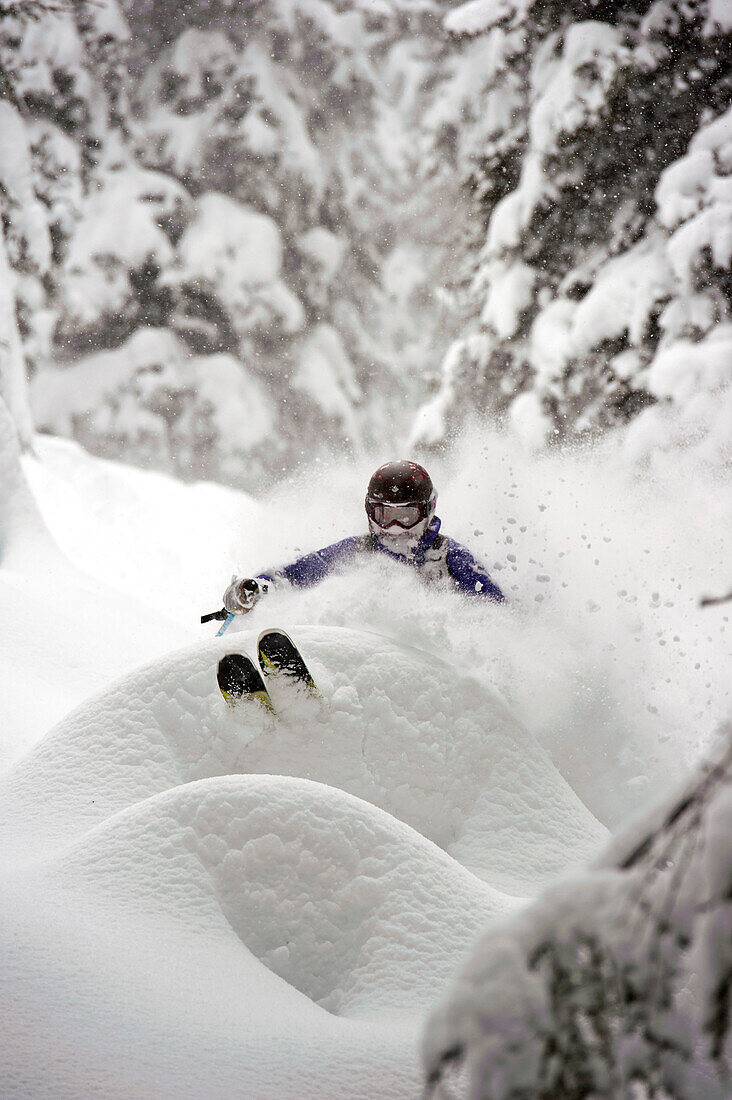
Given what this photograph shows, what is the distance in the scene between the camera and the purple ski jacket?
453 cm

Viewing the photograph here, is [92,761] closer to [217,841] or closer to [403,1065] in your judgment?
[217,841]

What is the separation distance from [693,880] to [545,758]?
2.97 meters

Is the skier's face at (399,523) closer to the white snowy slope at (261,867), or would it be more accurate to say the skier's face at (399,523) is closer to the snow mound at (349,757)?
the white snowy slope at (261,867)

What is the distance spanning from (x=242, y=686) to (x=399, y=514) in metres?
1.52

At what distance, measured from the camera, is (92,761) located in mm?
3295

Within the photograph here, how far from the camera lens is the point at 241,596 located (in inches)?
176

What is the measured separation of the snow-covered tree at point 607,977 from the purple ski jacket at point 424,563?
11.6 feet

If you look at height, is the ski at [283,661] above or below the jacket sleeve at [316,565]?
below

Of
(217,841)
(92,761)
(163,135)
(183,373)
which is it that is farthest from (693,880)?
(163,135)

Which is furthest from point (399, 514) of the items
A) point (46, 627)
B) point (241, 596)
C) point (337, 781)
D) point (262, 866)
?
point (46, 627)

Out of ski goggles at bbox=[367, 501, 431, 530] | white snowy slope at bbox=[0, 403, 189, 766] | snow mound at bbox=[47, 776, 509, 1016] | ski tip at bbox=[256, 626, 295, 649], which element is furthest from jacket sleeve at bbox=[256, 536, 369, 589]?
snow mound at bbox=[47, 776, 509, 1016]

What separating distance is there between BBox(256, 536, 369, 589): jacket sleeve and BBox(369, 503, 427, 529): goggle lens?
0.90 ft

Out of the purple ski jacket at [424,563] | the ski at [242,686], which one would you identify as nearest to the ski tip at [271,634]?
the ski at [242,686]

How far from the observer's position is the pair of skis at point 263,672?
11.1 feet
